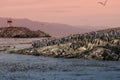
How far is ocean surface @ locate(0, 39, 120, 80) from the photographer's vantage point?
47.4m

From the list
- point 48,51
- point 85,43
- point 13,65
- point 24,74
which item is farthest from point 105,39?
point 24,74

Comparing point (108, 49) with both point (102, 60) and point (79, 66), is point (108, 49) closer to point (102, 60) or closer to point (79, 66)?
point (102, 60)

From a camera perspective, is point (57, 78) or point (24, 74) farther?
point (24, 74)

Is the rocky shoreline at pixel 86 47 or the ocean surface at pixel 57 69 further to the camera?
the rocky shoreline at pixel 86 47

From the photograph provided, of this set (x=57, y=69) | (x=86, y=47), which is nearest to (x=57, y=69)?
(x=57, y=69)

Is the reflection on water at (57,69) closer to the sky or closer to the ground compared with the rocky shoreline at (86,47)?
closer to the ground

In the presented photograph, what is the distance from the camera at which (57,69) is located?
179 ft

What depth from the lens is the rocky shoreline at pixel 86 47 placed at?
209 ft

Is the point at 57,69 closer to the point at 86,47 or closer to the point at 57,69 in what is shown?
the point at 57,69

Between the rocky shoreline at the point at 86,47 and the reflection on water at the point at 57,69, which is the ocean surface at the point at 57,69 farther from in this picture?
the rocky shoreline at the point at 86,47

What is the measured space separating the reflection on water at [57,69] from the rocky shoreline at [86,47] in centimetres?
277

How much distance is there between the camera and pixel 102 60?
62406mm

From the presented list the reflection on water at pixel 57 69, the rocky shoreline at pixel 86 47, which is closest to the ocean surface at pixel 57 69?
the reflection on water at pixel 57 69

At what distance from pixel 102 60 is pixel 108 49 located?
8.77ft
